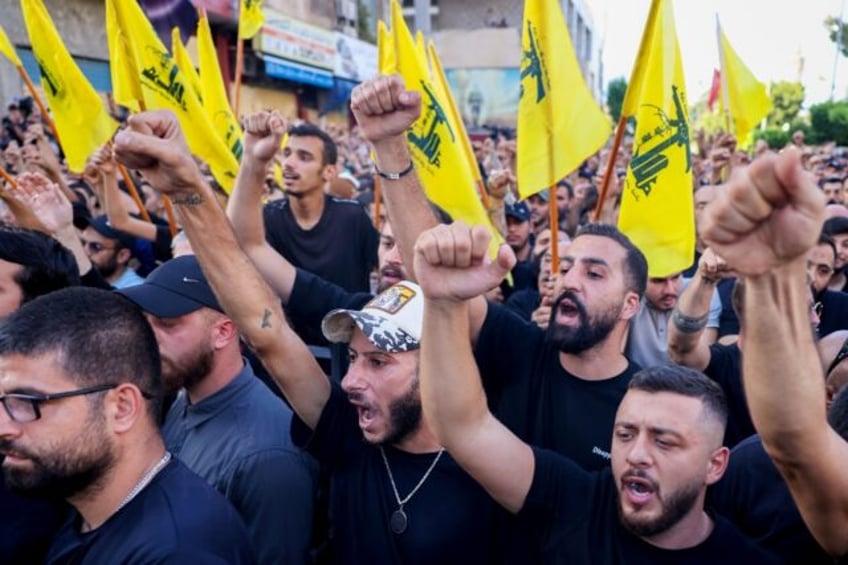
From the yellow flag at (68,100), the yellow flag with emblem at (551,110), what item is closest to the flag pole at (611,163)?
the yellow flag with emblem at (551,110)

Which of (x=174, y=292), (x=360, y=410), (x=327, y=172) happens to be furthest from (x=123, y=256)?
(x=360, y=410)

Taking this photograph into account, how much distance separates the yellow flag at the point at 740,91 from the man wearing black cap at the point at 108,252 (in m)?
4.83

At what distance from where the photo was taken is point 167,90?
4656mm

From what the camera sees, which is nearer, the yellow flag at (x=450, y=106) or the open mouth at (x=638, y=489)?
the open mouth at (x=638, y=489)

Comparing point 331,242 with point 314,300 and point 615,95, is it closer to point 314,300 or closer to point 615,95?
point 314,300

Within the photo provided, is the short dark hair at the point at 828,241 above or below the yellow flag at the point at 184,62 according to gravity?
below

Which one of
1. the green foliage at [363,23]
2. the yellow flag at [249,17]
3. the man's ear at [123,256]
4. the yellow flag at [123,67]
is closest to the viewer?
A: the yellow flag at [123,67]

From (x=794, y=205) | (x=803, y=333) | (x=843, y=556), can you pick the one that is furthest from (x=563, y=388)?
(x=794, y=205)

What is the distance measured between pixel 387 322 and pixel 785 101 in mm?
37557

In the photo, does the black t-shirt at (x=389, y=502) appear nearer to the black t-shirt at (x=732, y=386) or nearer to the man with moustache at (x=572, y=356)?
the man with moustache at (x=572, y=356)

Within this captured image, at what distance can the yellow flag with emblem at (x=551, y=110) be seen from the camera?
3.78 metres

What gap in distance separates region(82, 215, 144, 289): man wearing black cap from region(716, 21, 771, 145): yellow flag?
4.83m

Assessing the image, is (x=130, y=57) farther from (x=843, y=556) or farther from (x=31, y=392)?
(x=843, y=556)

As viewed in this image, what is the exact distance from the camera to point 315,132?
5.22m
